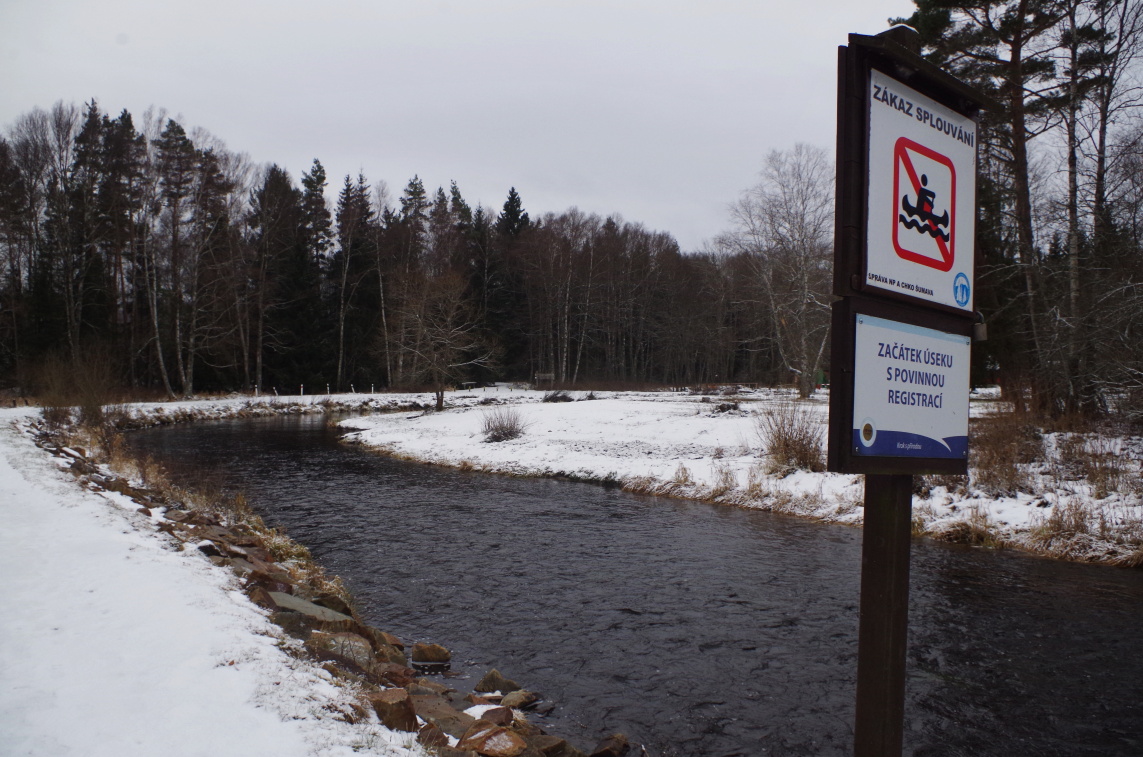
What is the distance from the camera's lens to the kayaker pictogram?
99.3 inches

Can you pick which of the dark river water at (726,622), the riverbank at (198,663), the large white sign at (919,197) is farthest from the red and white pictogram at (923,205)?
the dark river water at (726,622)

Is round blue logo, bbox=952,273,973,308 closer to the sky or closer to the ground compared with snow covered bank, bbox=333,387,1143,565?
closer to the sky

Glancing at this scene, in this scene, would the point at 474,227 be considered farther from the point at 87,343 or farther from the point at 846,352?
the point at 846,352

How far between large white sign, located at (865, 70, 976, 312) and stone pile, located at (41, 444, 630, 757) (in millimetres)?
3352

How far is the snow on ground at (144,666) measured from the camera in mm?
3506

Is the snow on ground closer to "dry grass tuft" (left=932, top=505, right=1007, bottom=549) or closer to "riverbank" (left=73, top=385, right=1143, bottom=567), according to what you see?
"riverbank" (left=73, top=385, right=1143, bottom=567)

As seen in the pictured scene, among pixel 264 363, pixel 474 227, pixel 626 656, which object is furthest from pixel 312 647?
pixel 474 227

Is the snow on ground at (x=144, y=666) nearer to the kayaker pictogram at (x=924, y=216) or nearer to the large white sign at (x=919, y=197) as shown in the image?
the large white sign at (x=919, y=197)

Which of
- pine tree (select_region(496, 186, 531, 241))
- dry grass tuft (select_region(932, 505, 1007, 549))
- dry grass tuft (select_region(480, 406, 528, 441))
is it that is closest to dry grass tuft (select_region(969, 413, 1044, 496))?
dry grass tuft (select_region(932, 505, 1007, 549))

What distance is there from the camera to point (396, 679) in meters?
5.48

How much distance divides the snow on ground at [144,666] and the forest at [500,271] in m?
5.05

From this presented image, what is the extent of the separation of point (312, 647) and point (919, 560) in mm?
8401

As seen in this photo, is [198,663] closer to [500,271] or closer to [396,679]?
[396,679]

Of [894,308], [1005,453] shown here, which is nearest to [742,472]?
[1005,453]
